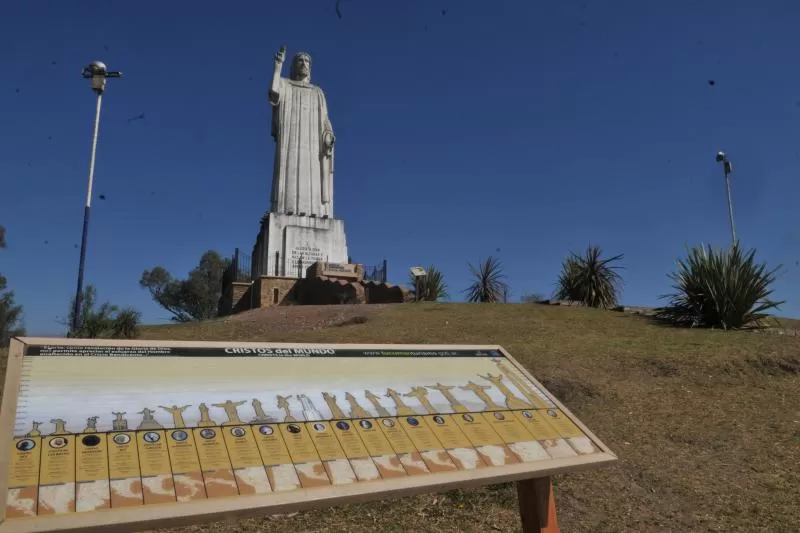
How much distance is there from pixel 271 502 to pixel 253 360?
111 centimetres

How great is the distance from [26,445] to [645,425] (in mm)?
6376

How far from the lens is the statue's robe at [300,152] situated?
24094 mm

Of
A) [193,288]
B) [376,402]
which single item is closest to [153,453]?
[376,402]

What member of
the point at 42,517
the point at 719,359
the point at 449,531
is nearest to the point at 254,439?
the point at 42,517

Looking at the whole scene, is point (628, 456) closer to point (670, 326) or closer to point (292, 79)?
Result: point (670, 326)

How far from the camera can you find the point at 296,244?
74.8ft

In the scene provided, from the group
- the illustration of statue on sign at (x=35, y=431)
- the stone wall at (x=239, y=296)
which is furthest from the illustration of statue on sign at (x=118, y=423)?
the stone wall at (x=239, y=296)

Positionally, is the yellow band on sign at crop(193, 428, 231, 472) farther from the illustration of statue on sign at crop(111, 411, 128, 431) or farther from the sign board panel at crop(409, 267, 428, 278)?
the sign board panel at crop(409, 267, 428, 278)

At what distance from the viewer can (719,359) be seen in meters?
9.34

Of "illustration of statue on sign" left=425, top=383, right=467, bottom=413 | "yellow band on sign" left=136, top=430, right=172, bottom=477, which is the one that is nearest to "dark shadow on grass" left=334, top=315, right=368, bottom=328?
"illustration of statue on sign" left=425, top=383, right=467, bottom=413

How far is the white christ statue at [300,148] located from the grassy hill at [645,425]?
11252 mm

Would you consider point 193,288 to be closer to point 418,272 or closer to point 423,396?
point 418,272

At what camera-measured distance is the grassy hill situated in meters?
5.05

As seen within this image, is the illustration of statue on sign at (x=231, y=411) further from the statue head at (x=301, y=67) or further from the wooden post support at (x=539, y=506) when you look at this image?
the statue head at (x=301, y=67)
